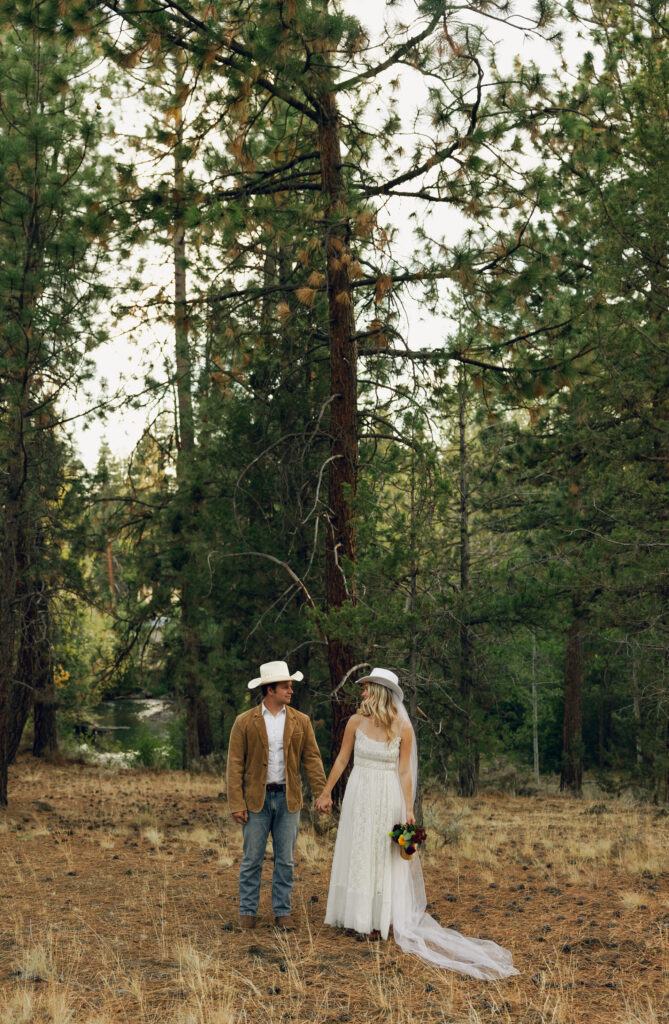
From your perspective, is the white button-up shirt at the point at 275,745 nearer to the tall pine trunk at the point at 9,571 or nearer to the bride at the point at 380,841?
the bride at the point at 380,841

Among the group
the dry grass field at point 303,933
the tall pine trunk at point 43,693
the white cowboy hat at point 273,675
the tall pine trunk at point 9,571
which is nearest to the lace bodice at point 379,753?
the white cowboy hat at point 273,675

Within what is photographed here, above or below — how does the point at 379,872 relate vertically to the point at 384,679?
below

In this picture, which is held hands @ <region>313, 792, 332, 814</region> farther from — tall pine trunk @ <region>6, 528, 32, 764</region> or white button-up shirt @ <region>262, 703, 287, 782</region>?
tall pine trunk @ <region>6, 528, 32, 764</region>

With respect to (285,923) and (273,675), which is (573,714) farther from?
(273,675)

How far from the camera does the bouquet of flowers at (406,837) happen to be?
6.34 meters

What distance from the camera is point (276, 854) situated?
22.1ft

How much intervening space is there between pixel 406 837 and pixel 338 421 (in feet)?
18.4

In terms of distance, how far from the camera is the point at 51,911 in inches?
281

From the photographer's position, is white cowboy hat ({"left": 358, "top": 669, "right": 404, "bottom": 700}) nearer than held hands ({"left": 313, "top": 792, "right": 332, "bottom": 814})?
No

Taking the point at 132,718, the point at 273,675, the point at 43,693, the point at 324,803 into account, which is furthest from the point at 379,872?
the point at 132,718

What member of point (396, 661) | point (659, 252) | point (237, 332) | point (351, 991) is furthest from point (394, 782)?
point (659, 252)

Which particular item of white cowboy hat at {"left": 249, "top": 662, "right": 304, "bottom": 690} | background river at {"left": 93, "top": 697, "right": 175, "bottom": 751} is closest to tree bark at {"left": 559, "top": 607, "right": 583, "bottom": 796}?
white cowboy hat at {"left": 249, "top": 662, "right": 304, "bottom": 690}

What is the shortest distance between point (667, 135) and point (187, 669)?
36.8 feet

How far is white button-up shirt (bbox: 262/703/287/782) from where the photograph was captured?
6660mm
